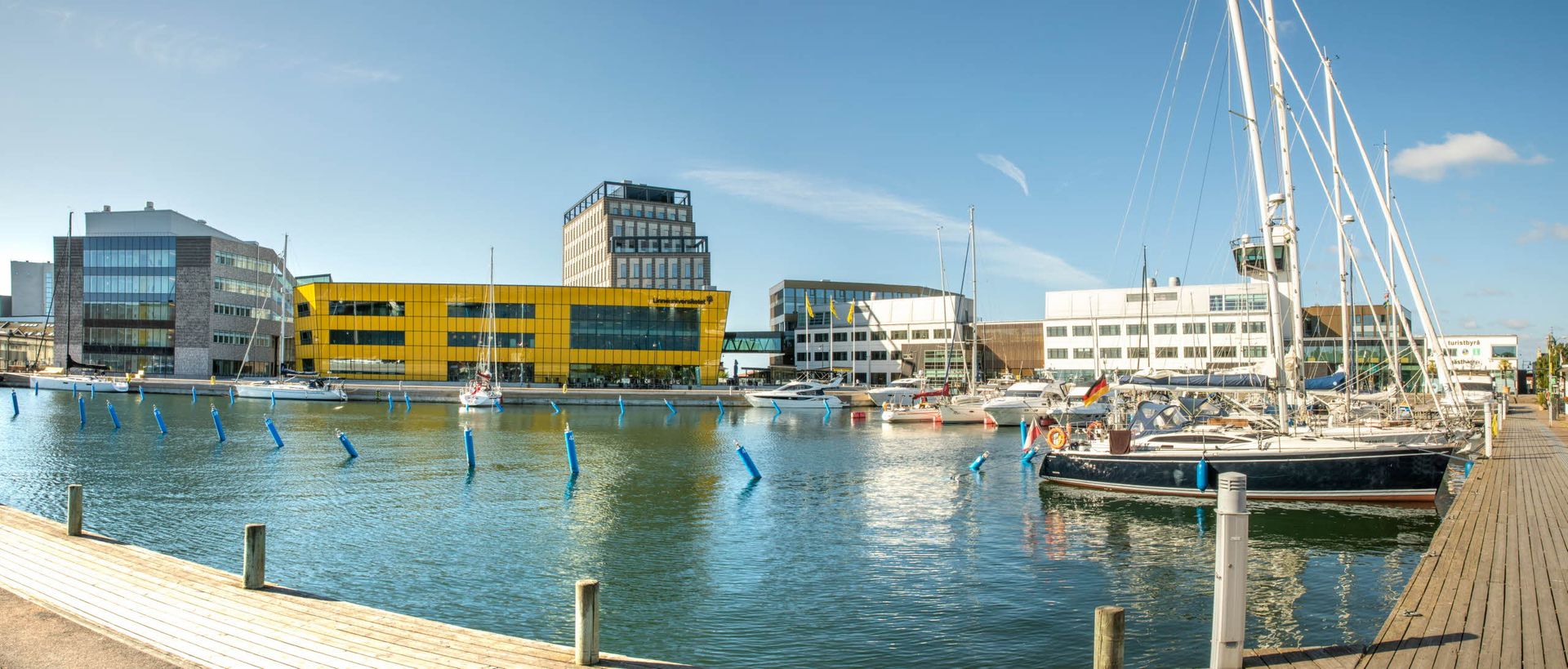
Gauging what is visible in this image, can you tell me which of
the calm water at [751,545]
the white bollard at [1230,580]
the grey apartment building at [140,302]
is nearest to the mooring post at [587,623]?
the calm water at [751,545]

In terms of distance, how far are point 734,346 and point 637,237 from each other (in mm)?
29973

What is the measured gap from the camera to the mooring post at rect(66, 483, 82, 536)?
17.2 metres

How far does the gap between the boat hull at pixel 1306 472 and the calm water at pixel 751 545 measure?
27.0 inches

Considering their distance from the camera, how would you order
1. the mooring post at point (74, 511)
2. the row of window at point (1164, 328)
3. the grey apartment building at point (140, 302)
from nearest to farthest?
the mooring post at point (74, 511) < the row of window at point (1164, 328) < the grey apartment building at point (140, 302)

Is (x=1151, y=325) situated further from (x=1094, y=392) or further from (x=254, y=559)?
(x=254, y=559)

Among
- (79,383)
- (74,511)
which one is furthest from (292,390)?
(74,511)

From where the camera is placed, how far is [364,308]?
11600 centimetres

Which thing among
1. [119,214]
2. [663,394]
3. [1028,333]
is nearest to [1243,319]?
[1028,333]

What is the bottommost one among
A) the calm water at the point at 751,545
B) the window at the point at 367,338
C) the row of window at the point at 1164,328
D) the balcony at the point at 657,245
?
the calm water at the point at 751,545

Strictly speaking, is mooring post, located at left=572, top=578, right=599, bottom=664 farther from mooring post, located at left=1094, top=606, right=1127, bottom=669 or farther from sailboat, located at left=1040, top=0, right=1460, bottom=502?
sailboat, located at left=1040, top=0, right=1460, bottom=502

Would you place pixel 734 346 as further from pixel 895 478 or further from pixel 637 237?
pixel 895 478

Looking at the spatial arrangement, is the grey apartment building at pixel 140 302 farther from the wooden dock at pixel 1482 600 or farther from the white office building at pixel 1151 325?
the wooden dock at pixel 1482 600

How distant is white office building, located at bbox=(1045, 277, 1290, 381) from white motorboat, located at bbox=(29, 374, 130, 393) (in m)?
110

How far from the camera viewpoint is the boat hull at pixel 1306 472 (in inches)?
1104
